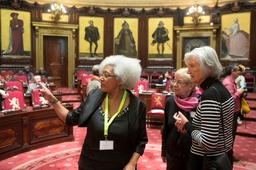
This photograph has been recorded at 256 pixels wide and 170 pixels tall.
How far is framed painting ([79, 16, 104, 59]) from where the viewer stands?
1352 centimetres

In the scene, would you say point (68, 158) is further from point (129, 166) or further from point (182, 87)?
point (129, 166)

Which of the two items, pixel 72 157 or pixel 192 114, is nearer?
pixel 192 114

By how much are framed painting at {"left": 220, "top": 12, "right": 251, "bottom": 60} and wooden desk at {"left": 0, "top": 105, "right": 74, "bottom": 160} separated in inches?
374

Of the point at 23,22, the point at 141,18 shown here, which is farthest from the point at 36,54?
the point at 141,18

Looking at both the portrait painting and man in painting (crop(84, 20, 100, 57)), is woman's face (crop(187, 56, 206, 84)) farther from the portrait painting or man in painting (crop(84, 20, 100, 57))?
man in painting (crop(84, 20, 100, 57))

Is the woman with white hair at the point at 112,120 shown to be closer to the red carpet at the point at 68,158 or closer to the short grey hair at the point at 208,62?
the short grey hair at the point at 208,62

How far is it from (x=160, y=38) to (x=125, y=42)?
1812 mm

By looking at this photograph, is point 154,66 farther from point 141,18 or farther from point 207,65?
point 207,65

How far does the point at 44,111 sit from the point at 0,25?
8.30 m

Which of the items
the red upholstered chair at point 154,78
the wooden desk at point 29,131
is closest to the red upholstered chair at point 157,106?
the wooden desk at point 29,131

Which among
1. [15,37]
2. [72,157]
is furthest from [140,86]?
[15,37]

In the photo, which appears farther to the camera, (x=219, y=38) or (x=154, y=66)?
(x=154, y=66)

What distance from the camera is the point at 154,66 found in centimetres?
1388

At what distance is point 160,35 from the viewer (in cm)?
1380
